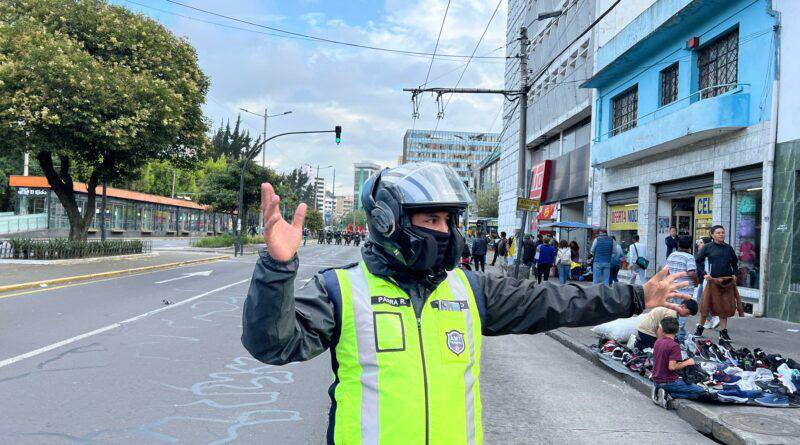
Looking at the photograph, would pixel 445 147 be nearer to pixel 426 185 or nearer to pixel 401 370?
pixel 426 185

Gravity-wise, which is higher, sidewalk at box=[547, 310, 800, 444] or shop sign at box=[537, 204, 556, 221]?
shop sign at box=[537, 204, 556, 221]

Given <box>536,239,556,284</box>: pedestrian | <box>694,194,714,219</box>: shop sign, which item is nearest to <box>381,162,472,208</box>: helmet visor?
<box>694,194,714,219</box>: shop sign

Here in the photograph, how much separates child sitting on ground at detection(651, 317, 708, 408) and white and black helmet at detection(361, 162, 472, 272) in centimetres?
487

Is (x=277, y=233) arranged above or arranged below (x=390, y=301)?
above

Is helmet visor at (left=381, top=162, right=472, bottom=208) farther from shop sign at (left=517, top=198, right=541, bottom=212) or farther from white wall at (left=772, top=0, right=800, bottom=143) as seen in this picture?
shop sign at (left=517, top=198, right=541, bottom=212)

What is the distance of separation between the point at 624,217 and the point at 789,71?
8.29 m

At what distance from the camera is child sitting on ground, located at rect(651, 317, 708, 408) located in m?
5.88

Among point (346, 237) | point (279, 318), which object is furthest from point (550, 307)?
point (346, 237)

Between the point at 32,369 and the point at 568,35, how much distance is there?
24.2m

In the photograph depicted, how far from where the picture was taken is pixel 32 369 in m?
5.88

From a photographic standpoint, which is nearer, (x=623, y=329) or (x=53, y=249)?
(x=623, y=329)

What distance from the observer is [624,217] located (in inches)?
766

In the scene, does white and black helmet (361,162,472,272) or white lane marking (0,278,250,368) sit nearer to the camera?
white and black helmet (361,162,472,272)

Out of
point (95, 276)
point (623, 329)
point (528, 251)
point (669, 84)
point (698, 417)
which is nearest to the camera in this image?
point (698, 417)
